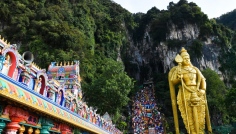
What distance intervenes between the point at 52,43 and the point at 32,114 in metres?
17.4

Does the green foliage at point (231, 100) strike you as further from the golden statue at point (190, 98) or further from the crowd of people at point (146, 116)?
the golden statue at point (190, 98)

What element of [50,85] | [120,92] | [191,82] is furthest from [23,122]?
[120,92]

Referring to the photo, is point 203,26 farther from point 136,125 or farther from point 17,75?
point 17,75

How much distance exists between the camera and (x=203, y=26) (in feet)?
116

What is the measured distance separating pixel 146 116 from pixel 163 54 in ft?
51.4

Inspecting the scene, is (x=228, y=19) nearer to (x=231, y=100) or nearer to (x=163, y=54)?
(x=163, y=54)

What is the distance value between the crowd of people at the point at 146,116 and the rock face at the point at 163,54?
330 inches

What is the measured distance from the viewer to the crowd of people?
20578 millimetres

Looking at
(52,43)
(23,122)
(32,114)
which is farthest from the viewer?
(52,43)

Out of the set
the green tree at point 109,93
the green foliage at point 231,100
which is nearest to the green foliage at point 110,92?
the green tree at point 109,93

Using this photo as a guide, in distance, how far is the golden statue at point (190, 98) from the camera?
17.4ft

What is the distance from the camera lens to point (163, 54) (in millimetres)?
36469

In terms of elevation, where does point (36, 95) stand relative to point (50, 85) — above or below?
below

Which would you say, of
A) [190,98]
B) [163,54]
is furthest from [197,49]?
[190,98]
